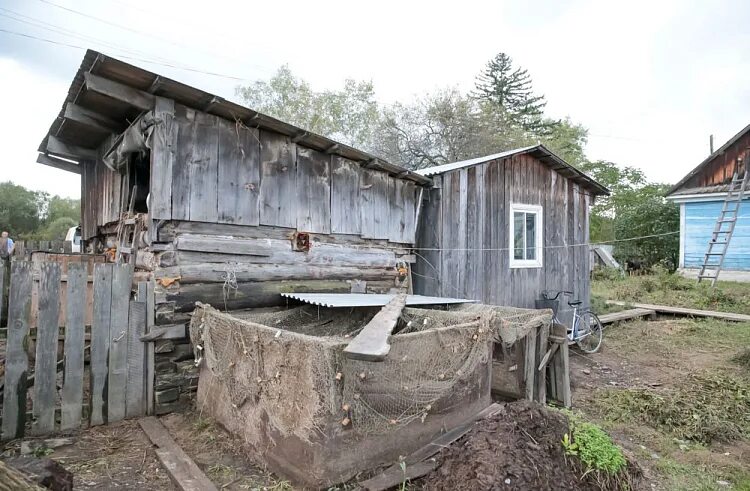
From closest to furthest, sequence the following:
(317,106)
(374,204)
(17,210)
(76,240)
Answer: (374,204)
(76,240)
(317,106)
(17,210)

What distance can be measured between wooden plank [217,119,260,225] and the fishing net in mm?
1283

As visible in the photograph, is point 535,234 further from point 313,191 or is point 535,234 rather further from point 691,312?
point 691,312

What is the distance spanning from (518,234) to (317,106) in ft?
63.8

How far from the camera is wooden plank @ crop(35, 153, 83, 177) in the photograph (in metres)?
7.96

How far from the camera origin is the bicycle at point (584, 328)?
821cm

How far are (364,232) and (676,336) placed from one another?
7.64 meters

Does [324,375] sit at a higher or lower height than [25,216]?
lower

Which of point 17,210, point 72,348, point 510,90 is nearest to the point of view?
point 72,348

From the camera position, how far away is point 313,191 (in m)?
5.74

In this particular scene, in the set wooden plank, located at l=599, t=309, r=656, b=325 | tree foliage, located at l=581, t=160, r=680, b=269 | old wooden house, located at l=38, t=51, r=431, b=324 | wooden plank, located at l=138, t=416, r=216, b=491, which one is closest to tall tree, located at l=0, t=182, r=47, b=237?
old wooden house, located at l=38, t=51, r=431, b=324

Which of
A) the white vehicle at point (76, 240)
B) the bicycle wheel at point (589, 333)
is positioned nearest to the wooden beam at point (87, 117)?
the white vehicle at point (76, 240)

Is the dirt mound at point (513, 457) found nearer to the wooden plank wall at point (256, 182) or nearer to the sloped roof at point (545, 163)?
the wooden plank wall at point (256, 182)

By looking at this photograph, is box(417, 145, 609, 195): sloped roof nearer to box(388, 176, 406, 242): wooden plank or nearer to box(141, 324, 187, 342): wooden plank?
box(388, 176, 406, 242): wooden plank

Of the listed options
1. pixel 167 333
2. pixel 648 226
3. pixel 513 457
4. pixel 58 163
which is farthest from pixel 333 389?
pixel 648 226
